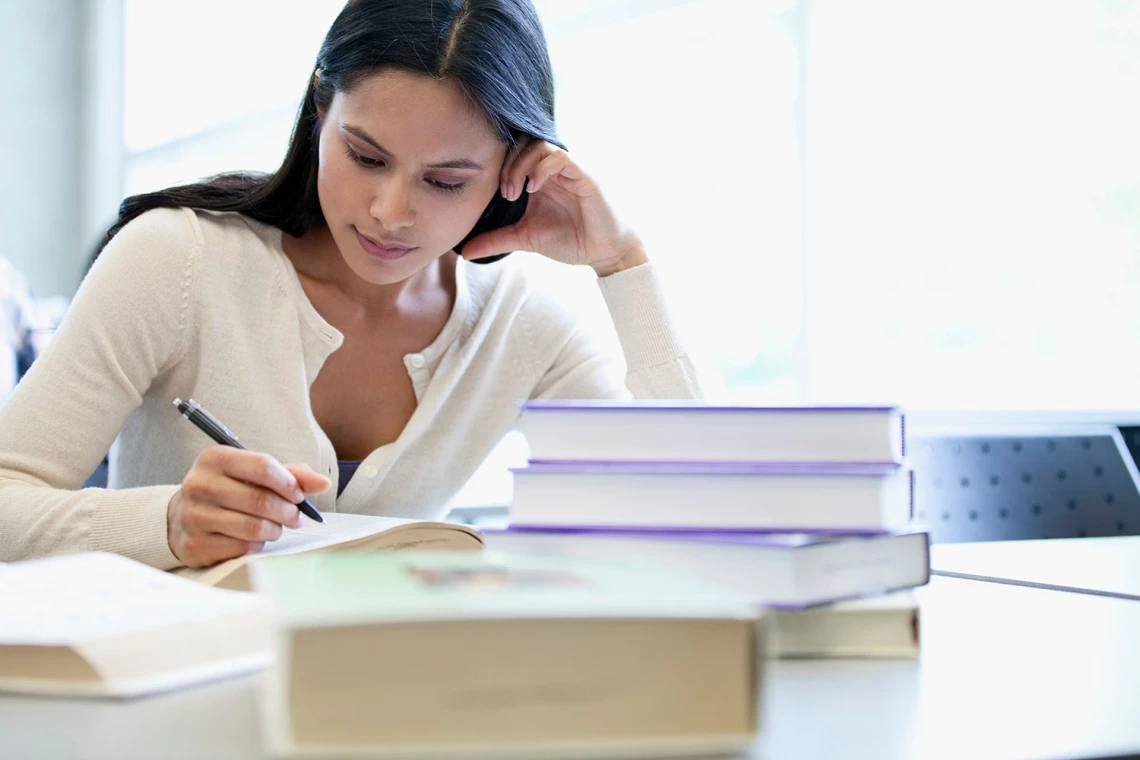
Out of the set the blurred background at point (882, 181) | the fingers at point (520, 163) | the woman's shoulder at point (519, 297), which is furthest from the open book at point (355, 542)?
the blurred background at point (882, 181)

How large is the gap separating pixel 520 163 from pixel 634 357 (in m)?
0.29

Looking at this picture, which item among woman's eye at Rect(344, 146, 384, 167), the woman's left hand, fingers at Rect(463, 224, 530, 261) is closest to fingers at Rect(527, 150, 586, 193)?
the woman's left hand

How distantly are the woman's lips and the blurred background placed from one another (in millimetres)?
1028

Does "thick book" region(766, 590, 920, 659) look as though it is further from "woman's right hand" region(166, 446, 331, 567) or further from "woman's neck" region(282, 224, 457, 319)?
"woman's neck" region(282, 224, 457, 319)

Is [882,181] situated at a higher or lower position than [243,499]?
higher

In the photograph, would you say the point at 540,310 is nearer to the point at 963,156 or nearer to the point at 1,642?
the point at 1,642

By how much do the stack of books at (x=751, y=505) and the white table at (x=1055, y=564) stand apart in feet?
1.05

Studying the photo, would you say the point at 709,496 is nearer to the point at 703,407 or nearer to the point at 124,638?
the point at 703,407

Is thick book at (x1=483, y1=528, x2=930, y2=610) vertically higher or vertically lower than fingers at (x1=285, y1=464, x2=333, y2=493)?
lower

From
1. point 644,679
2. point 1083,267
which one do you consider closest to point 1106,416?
point 1083,267

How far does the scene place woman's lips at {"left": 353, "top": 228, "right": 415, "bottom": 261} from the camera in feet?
4.21

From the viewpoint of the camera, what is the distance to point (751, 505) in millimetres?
663

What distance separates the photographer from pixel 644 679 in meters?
0.43

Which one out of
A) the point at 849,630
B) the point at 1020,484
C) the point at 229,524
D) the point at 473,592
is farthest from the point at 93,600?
the point at 1020,484
